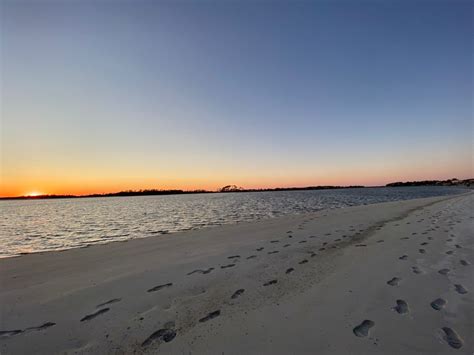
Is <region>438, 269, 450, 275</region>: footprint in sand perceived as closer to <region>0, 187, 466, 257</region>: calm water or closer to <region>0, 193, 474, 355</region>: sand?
<region>0, 193, 474, 355</region>: sand

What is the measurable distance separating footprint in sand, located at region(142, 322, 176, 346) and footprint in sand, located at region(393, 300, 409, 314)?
3549 millimetres

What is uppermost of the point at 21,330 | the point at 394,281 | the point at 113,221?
the point at 394,281

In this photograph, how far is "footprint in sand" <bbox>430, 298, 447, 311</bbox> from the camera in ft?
13.5

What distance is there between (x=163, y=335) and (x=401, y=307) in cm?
382

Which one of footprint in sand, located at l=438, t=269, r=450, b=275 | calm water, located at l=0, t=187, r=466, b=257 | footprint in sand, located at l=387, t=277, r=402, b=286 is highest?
footprint in sand, located at l=438, t=269, r=450, b=275

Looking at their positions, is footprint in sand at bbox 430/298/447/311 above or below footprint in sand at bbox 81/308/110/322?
above

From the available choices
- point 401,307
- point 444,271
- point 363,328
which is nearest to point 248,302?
point 363,328

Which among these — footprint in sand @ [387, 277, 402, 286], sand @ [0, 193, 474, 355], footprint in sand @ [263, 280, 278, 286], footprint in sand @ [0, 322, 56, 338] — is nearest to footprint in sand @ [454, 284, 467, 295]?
sand @ [0, 193, 474, 355]

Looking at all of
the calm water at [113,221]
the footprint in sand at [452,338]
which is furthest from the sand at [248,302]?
the calm water at [113,221]

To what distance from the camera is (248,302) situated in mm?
4520

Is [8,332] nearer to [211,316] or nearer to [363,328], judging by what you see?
[211,316]

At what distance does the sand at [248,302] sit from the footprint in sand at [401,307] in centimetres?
4

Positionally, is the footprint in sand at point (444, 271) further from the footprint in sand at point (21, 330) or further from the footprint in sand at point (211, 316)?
the footprint in sand at point (21, 330)

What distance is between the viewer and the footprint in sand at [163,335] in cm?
344
